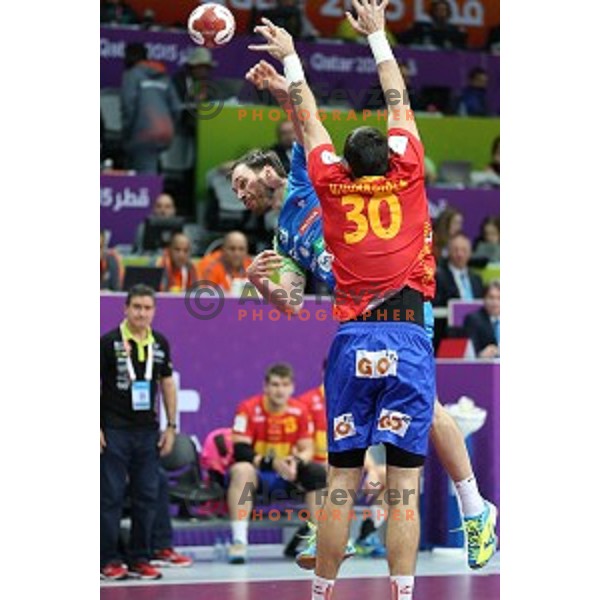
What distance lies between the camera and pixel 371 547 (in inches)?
551

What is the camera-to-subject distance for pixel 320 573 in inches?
346

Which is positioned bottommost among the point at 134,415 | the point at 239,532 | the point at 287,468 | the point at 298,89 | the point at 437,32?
the point at 239,532

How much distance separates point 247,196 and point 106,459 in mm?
3927

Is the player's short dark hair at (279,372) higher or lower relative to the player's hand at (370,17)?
lower

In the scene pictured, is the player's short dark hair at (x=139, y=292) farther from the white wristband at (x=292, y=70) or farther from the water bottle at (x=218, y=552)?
the white wristband at (x=292, y=70)

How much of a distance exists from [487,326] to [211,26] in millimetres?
6018

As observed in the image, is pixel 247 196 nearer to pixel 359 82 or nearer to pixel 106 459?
pixel 106 459

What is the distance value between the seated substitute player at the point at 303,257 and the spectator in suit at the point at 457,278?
6255 millimetres

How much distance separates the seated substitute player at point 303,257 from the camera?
30.8 ft

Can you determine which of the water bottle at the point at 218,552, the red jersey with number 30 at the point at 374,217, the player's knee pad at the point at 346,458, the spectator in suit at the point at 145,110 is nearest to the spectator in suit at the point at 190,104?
the spectator in suit at the point at 145,110

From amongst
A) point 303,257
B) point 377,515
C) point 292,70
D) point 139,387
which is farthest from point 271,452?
point 292,70

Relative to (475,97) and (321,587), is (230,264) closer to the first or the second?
(475,97)

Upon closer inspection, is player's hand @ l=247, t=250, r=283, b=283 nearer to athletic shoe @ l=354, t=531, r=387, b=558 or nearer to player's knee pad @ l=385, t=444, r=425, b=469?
player's knee pad @ l=385, t=444, r=425, b=469
